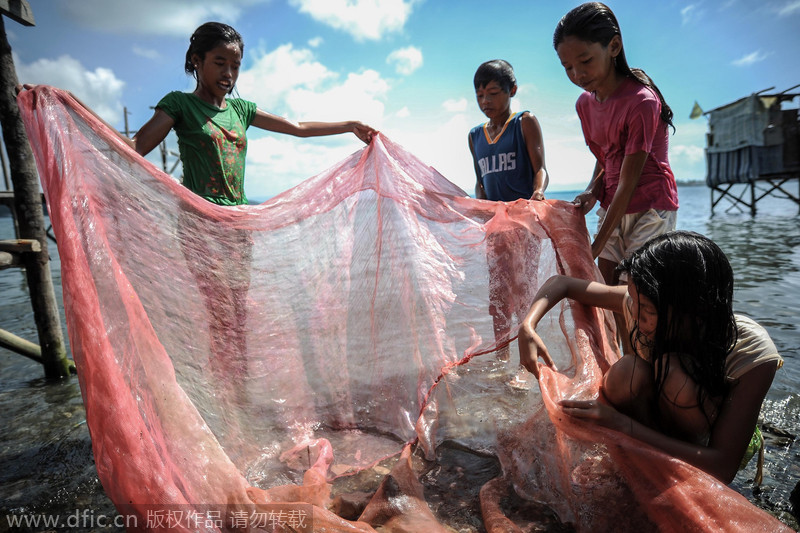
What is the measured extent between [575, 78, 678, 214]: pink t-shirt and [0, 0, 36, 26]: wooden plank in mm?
3706

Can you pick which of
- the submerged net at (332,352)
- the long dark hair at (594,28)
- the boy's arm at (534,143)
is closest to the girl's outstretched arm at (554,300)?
the submerged net at (332,352)

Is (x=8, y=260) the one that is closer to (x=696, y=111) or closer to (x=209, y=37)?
(x=209, y=37)

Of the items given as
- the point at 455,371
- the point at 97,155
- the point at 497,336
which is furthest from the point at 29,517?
the point at 497,336

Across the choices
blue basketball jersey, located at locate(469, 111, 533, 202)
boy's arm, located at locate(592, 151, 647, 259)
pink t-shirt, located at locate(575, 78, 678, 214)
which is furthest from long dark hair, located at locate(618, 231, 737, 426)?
blue basketball jersey, located at locate(469, 111, 533, 202)

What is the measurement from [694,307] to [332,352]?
156 centimetres

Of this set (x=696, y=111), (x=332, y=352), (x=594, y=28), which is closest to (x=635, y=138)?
(x=594, y=28)

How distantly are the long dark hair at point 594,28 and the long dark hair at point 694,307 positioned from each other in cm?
111

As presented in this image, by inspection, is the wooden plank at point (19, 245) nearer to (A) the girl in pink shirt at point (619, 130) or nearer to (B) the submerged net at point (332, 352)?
(B) the submerged net at point (332, 352)

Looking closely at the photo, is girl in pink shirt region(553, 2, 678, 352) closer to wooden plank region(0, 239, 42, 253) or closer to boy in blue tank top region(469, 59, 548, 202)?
boy in blue tank top region(469, 59, 548, 202)

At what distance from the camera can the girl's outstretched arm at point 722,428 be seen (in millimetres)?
1417

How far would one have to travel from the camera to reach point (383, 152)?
2633 mm

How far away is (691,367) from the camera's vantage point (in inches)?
59.3

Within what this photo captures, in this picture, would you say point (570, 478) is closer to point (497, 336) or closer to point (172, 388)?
point (497, 336)

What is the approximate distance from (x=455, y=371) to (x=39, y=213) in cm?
321
